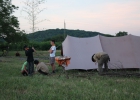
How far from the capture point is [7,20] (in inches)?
1168

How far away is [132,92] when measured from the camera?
5234 mm

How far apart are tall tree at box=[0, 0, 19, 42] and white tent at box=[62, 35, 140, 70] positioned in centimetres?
2032

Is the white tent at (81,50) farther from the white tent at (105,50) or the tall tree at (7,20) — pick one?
the tall tree at (7,20)

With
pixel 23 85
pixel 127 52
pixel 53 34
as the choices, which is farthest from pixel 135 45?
pixel 53 34

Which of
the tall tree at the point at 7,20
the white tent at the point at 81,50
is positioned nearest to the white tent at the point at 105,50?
the white tent at the point at 81,50

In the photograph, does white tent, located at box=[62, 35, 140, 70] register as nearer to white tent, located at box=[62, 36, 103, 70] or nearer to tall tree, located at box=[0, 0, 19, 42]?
white tent, located at box=[62, 36, 103, 70]

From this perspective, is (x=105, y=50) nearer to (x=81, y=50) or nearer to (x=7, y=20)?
(x=81, y=50)

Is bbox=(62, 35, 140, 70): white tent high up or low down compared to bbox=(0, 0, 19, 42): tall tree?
down

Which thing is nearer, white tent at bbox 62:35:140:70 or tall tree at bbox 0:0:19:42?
white tent at bbox 62:35:140:70

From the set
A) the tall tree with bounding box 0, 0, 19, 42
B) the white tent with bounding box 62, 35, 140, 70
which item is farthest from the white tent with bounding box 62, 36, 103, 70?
the tall tree with bounding box 0, 0, 19, 42

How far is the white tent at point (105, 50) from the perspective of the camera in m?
10.3

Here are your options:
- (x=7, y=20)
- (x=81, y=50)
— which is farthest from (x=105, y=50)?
(x=7, y=20)

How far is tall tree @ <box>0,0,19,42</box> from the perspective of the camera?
2922cm

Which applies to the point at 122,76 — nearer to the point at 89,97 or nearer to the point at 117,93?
the point at 117,93
